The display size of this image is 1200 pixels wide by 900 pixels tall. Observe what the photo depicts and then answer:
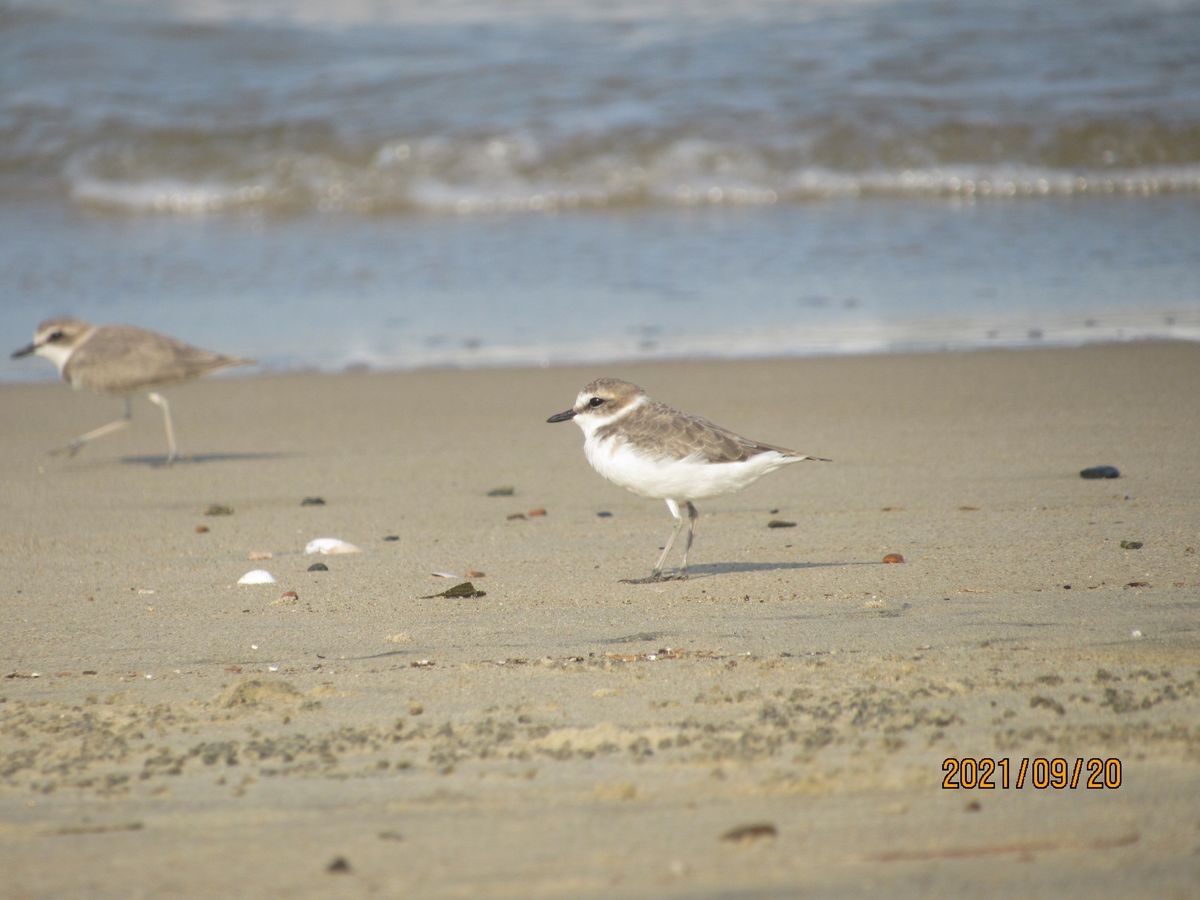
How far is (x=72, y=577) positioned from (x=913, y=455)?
423 cm

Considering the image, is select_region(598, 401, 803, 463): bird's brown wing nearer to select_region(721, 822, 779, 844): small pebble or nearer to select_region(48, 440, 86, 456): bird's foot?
select_region(721, 822, 779, 844): small pebble

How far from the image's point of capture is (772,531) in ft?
20.1

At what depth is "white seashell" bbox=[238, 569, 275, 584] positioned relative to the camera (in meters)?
5.39

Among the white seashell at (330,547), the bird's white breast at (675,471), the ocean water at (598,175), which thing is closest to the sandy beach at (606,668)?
the white seashell at (330,547)

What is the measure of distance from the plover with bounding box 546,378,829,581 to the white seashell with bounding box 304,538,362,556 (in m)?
1.17

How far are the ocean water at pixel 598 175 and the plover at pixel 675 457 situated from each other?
4.73 metres

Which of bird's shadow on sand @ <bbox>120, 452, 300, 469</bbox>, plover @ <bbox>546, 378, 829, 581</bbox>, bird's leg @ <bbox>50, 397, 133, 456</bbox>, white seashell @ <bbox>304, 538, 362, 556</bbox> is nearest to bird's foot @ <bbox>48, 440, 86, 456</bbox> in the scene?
bird's leg @ <bbox>50, 397, 133, 456</bbox>

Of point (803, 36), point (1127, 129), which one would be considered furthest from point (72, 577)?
point (803, 36)

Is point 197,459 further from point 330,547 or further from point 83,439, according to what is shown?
point 330,547

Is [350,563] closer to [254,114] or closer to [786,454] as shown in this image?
[786,454]

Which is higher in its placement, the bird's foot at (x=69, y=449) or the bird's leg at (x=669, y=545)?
the bird's leg at (x=669, y=545)

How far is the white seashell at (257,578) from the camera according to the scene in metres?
5.39

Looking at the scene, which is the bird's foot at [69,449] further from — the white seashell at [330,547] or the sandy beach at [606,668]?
the white seashell at [330,547]

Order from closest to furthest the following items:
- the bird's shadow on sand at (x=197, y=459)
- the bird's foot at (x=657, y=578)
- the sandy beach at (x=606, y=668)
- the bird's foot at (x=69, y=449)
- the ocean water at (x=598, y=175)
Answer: the sandy beach at (x=606, y=668), the bird's foot at (x=657, y=578), the bird's shadow on sand at (x=197, y=459), the bird's foot at (x=69, y=449), the ocean water at (x=598, y=175)
